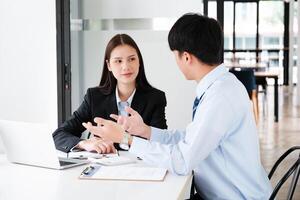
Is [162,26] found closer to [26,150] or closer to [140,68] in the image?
[140,68]

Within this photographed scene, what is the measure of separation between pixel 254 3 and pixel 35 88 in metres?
11.3

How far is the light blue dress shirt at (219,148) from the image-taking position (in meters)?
2.06

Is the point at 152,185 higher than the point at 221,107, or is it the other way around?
the point at 221,107

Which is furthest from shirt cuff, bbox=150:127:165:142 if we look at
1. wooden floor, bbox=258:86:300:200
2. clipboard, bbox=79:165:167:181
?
wooden floor, bbox=258:86:300:200

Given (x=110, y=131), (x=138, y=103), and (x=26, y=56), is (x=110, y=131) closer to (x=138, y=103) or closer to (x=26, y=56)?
(x=138, y=103)

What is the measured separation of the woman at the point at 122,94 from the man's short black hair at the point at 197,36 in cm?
85

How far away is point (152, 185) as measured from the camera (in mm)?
1975

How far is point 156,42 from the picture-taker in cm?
427

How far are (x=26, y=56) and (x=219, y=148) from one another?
2589 mm

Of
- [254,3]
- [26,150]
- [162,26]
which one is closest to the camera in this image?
[26,150]

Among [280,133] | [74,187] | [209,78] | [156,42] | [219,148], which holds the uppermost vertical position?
[156,42]

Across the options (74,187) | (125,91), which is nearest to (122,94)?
(125,91)

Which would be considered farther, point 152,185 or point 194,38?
point 194,38

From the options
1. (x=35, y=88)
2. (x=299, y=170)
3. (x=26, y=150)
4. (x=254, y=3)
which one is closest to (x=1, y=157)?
(x=26, y=150)
